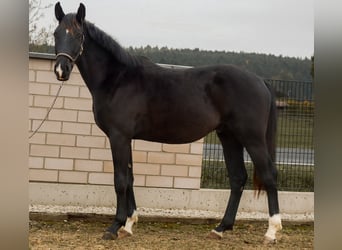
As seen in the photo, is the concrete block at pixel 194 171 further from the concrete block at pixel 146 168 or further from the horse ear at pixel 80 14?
the horse ear at pixel 80 14

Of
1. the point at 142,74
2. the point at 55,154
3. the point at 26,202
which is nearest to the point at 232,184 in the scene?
the point at 142,74

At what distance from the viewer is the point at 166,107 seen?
3197 millimetres

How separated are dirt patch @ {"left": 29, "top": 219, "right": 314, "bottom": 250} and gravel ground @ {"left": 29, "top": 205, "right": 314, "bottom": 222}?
2.8 inches

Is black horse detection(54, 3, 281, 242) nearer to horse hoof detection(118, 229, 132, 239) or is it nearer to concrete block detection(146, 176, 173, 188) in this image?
horse hoof detection(118, 229, 132, 239)

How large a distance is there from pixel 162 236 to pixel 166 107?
1192mm

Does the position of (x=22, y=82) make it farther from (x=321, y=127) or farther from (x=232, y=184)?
(x=232, y=184)

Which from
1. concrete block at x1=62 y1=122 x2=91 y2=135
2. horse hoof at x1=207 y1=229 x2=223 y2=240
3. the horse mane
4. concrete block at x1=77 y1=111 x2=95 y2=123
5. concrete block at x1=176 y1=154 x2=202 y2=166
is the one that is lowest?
horse hoof at x1=207 y1=229 x2=223 y2=240

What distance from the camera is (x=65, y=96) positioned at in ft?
12.9

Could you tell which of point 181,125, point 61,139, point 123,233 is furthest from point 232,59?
point 123,233

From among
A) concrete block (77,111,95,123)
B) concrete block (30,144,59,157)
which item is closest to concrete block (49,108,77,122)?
concrete block (77,111,95,123)

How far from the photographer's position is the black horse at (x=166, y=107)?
10.2 ft

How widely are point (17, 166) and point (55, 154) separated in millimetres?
3270

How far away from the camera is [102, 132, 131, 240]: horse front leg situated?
121 inches

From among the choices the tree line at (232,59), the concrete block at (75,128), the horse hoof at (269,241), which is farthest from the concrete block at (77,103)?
the horse hoof at (269,241)
